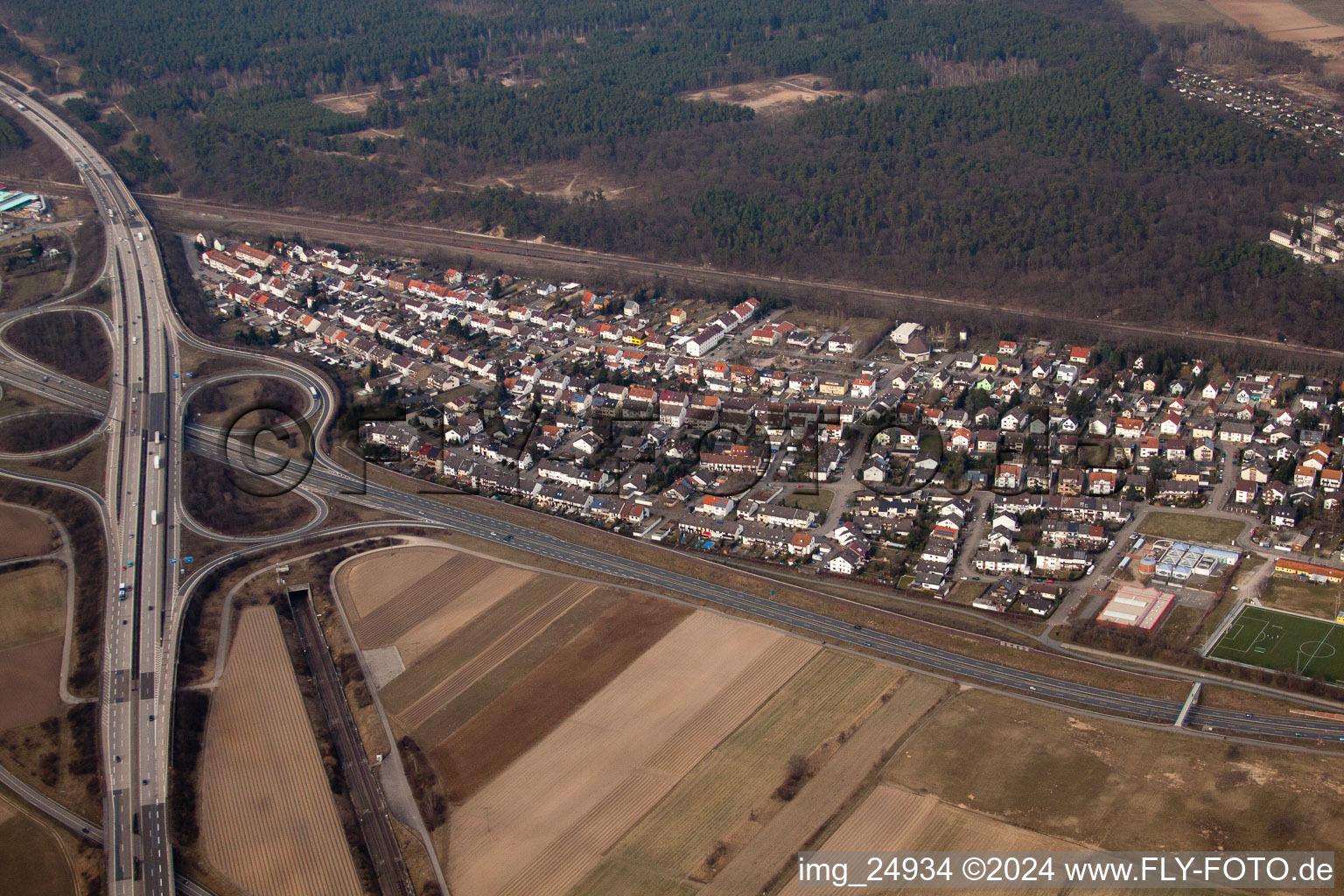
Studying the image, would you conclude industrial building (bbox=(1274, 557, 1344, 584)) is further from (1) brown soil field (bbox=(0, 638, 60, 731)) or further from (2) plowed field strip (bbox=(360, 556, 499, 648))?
(1) brown soil field (bbox=(0, 638, 60, 731))

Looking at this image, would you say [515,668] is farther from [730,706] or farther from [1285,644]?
[1285,644]

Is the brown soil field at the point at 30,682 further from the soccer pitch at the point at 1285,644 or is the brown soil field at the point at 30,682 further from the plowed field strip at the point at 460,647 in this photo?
the soccer pitch at the point at 1285,644

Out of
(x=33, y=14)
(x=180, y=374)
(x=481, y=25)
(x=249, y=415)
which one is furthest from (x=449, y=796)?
(x=33, y=14)

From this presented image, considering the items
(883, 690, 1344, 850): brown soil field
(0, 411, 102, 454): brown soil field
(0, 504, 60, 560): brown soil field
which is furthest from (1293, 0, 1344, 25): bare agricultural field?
(0, 504, 60, 560): brown soil field

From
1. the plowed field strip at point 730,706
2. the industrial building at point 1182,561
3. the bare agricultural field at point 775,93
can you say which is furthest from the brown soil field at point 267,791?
the bare agricultural field at point 775,93

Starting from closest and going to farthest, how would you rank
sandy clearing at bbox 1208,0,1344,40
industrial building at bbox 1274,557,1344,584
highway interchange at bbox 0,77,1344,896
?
→ highway interchange at bbox 0,77,1344,896
industrial building at bbox 1274,557,1344,584
sandy clearing at bbox 1208,0,1344,40

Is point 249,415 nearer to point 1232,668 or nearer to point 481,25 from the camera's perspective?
point 1232,668
